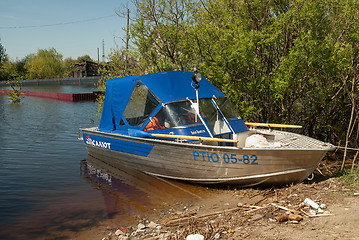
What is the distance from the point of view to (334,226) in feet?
17.7

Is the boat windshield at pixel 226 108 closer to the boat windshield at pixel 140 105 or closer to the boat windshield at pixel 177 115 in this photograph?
the boat windshield at pixel 177 115

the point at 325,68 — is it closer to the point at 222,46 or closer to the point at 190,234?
the point at 222,46

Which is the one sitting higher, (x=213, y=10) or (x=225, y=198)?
(x=213, y=10)

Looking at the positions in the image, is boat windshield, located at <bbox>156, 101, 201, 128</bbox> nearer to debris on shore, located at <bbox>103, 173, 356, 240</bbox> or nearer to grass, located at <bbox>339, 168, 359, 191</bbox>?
debris on shore, located at <bbox>103, 173, 356, 240</bbox>

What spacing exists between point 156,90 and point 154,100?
1.03 feet

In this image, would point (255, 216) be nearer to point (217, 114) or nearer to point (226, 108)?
point (217, 114)

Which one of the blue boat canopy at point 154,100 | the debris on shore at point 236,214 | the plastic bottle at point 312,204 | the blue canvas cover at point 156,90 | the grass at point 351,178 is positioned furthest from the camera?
the blue canvas cover at point 156,90

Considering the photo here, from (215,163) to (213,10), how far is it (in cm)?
697

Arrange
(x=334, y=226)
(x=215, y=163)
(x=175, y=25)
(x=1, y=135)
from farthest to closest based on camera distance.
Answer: (x=1, y=135) < (x=175, y=25) < (x=215, y=163) < (x=334, y=226)

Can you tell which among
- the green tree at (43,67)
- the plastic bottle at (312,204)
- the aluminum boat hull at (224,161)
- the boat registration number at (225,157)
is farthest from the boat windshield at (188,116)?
the green tree at (43,67)

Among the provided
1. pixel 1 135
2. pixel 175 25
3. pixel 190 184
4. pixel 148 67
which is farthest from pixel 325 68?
pixel 1 135

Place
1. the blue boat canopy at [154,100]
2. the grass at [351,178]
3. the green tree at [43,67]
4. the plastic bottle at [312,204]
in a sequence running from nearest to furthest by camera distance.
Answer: the plastic bottle at [312,204]
the grass at [351,178]
the blue boat canopy at [154,100]
the green tree at [43,67]

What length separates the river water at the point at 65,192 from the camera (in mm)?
7465

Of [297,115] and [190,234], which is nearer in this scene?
[190,234]
